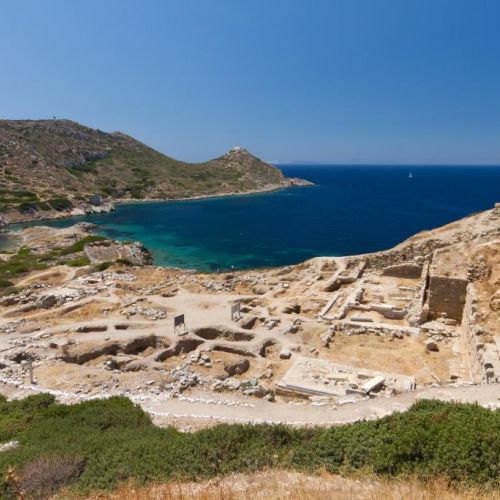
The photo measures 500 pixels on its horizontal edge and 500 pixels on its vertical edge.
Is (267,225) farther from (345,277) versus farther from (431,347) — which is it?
(431,347)

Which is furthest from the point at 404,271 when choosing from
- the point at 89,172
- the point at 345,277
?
the point at 89,172

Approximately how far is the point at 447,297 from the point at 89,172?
113 metres

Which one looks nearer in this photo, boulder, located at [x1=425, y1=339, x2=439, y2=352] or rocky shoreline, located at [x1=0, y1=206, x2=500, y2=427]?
rocky shoreline, located at [x1=0, y1=206, x2=500, y2=427]

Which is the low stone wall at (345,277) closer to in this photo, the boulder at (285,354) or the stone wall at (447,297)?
the stone wall at (447,297)

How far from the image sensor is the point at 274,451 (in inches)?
343

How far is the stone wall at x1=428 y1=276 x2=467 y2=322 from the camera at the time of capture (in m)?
21.0

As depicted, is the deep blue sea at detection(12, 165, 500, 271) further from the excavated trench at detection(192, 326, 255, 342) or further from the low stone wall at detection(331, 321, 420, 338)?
the low stone wall at detection(331, 321, 420, 338)

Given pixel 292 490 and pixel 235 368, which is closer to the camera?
pixel 292 490

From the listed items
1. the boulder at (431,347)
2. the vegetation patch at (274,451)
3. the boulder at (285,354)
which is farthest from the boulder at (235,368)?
the boulder at (431,347)

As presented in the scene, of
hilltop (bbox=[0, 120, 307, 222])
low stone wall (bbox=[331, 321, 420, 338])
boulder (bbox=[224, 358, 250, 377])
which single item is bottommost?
boulder (bbox=[224, 358, 250, 377])

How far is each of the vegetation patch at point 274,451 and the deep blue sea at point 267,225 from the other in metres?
38.3

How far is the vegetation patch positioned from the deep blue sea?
38316 millimetres

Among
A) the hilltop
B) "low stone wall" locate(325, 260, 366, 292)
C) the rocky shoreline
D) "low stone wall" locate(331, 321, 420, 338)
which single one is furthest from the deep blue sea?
"low stone wall" locate(331, 321, 420, 338)

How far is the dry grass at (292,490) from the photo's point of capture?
6191 mm
